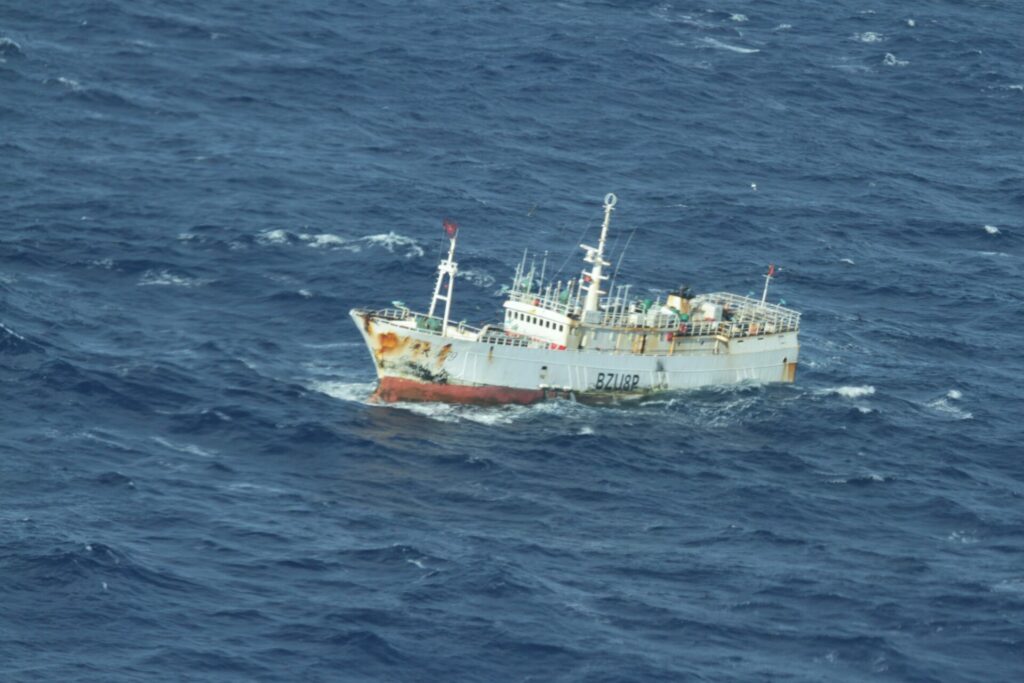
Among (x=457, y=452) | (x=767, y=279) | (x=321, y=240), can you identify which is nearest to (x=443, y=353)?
(x=457, y=452)

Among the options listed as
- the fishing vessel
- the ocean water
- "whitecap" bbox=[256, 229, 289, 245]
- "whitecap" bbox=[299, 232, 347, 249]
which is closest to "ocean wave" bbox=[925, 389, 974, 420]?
the ocean water

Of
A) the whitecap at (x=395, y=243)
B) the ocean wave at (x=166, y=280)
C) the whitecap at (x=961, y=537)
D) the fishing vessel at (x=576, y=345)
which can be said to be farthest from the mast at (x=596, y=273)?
the whitecap at (x=961, y=537)

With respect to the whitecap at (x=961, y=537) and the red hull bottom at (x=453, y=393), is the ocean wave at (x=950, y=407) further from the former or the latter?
the red hull bottom at (x=453, y=393)

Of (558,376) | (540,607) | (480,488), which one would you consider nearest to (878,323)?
(558,376)

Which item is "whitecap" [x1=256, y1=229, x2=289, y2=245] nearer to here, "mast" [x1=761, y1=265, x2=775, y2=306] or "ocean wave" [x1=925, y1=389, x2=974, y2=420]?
"mast" [x1=761, y1=265, x2=775, y2=306]

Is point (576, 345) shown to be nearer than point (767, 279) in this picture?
Yes

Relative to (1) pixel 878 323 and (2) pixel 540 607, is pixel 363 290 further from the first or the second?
(2) pixel 540 607

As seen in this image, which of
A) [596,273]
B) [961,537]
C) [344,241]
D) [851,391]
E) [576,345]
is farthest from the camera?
[344,241]

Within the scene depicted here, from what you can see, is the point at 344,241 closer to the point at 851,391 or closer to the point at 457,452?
the point at 457,452
